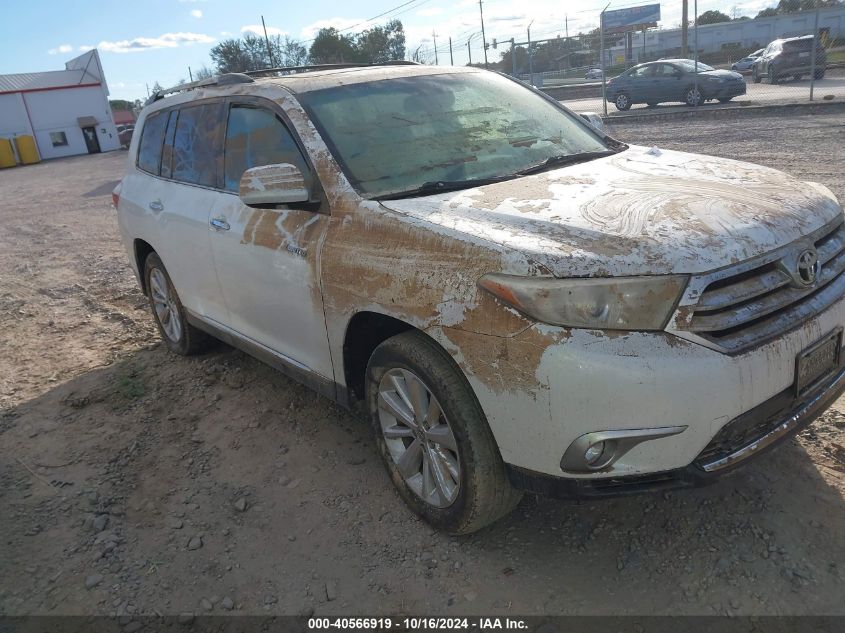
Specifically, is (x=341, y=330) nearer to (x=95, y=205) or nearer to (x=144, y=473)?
(x=144, y=473)

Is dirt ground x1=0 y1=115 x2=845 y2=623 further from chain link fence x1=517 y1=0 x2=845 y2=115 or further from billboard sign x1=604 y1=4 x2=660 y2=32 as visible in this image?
billboard sign x1=604 y1=4 x2=660 y2=32

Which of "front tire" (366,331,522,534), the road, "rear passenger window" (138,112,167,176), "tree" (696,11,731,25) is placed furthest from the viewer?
"tree" (696,11,731,25)

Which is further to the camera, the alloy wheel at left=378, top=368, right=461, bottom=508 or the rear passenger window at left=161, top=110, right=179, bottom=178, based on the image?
the rear passenger window at left=161, top=110, right=179, bottom=178

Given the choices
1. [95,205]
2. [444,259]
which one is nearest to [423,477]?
[444,259]

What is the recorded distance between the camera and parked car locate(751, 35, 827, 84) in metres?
20.0

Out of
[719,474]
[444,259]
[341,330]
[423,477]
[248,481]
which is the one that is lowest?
[248,481]

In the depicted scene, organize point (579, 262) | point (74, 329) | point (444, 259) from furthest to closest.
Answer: point (74, 329) < point (444, 259) < point (579, 262)

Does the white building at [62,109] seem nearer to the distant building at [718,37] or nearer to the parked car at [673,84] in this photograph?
the distant building at [718,37]

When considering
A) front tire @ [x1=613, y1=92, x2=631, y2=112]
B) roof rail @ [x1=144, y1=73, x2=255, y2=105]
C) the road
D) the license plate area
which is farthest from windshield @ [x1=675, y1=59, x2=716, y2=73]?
the license plate area

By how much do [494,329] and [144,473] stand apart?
233 cm

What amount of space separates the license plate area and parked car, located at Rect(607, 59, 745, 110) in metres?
18.4

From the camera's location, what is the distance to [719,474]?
2.25 meters

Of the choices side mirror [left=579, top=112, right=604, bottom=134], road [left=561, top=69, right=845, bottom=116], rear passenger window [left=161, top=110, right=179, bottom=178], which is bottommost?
road [left=561, top=69, right=845, bottom=116]

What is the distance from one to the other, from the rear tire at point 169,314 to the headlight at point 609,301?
3252 mm
